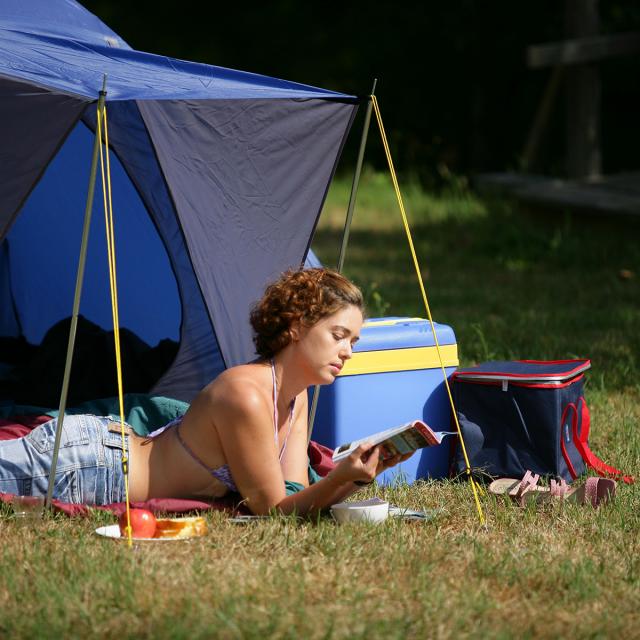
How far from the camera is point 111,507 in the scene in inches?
128

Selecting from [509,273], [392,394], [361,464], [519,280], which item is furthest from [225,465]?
[509,273]

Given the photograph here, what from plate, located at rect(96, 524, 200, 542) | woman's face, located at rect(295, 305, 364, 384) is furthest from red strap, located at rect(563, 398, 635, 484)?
plate, located at rect(96, 524, 200, 542)

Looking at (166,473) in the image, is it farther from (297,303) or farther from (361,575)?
(361,575)

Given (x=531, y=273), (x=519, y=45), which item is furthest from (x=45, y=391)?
(x=519, y=45)

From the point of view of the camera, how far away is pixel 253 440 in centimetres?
305

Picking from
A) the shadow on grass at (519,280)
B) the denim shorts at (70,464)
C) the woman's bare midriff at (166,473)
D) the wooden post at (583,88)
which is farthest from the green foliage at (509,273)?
the denim shorts at (70,464)

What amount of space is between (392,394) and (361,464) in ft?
2.61

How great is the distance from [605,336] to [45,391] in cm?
292

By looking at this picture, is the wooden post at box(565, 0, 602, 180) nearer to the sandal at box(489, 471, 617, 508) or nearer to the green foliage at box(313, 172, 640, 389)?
the green foliage at box(313, 172, 640, 389)

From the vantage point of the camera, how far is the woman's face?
10.2ft

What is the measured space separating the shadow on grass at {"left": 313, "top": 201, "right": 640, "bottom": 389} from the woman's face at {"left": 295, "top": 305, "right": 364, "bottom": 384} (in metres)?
2.15

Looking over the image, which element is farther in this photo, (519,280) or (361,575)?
(519,280)

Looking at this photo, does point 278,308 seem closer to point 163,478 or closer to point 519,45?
point 163,478

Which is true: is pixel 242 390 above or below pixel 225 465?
above
